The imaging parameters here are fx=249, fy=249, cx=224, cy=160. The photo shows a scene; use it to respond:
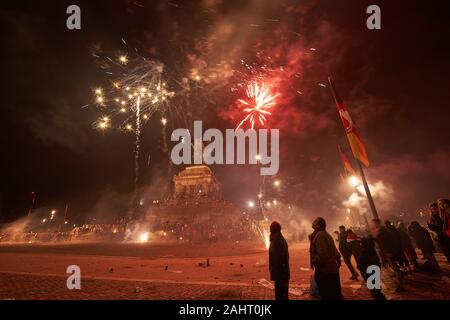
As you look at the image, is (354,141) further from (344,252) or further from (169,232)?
(169,232)

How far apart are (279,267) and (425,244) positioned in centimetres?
710

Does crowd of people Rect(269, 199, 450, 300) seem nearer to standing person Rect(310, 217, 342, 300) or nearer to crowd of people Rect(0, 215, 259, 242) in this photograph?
standing person Rect(310, 217, 342, 300)

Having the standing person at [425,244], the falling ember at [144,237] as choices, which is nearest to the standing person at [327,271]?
the standing person at [425,244]

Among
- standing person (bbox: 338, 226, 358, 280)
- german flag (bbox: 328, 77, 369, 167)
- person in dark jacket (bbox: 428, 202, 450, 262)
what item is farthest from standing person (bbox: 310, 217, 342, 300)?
german flag (bbox: 328, 77, 369, 167)

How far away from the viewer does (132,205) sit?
72.7 meters

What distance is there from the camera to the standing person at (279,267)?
18.0 ft

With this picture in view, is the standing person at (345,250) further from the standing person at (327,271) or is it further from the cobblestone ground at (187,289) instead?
the standing person at (327,271)

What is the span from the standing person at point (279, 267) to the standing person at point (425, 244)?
262 inches

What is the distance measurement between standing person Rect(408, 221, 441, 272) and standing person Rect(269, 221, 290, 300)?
6.66 meters

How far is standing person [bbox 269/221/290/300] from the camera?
5488mm

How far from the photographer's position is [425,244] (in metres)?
9.07
